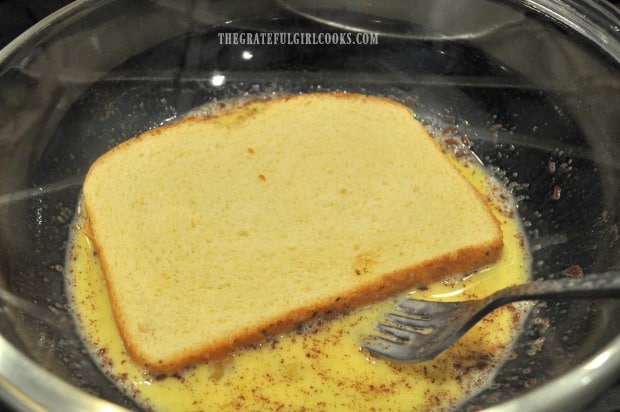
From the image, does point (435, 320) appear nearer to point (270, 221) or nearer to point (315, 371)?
point (315, 371)

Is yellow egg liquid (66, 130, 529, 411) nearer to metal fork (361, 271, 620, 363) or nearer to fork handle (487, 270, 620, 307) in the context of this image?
metal fork (361, 271, 620, 363)

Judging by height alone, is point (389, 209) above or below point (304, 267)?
above

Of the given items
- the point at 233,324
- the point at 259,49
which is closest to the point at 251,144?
the point at 259,49

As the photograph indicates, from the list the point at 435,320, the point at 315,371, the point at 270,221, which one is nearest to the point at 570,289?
the point at 435,320

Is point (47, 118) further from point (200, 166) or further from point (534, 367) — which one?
point (534, 367)

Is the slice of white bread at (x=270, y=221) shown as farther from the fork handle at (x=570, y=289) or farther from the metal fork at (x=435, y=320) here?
the fork handle at (x=570, y=289)

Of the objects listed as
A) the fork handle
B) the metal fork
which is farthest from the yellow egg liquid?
the fork handle
